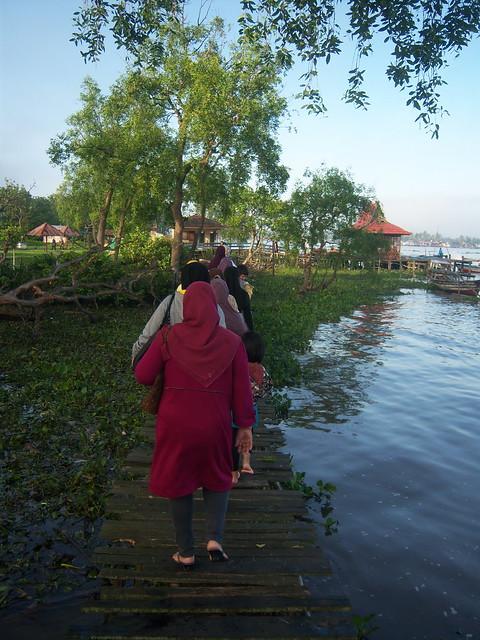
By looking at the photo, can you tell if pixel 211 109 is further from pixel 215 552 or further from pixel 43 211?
pixel 43 211

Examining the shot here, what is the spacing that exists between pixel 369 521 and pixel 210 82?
73.5 feet

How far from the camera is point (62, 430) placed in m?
7.51

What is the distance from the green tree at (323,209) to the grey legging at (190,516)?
2390cm

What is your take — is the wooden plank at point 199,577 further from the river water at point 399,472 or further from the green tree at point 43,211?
the green tree at point 43,211

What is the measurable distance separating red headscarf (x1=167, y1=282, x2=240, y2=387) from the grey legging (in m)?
0.82

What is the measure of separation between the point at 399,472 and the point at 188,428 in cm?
482

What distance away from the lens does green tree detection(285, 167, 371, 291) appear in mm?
26188

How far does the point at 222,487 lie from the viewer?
11.7ft

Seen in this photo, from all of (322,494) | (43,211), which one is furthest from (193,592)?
(43,211)

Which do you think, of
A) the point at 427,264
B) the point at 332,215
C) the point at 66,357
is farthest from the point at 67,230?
the point at 66,357

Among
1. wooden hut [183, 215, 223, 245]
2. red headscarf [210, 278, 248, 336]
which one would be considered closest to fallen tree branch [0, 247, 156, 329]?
red headscarf [210, 278, 248, 336]

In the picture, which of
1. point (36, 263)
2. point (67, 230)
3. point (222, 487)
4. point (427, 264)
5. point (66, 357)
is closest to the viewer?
point (222, 487)

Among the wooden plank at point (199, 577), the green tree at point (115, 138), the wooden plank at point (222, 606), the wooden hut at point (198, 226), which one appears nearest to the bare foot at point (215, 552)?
the wooden plank at point (199, 577)

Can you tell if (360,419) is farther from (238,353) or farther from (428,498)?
(238,353)
